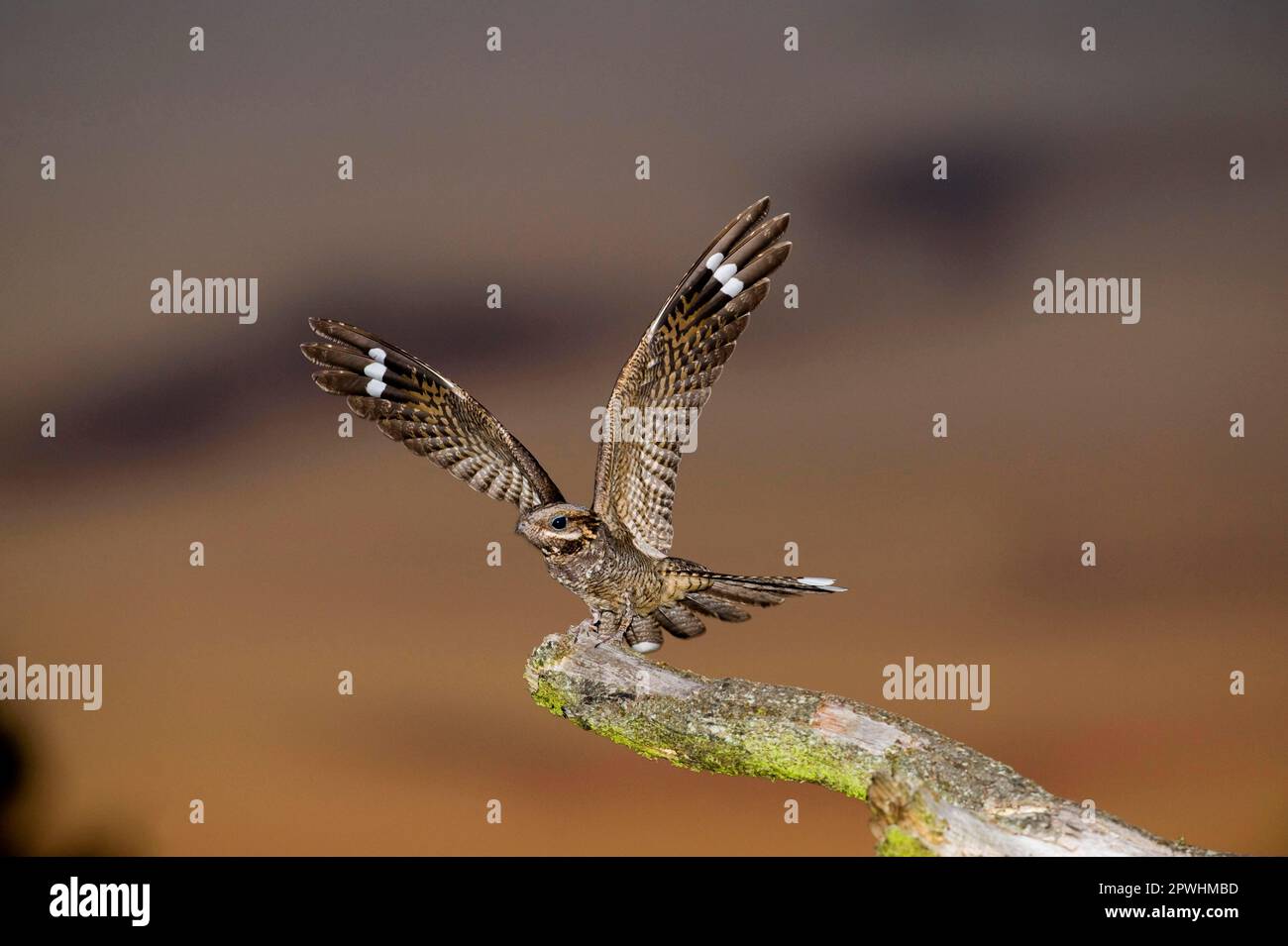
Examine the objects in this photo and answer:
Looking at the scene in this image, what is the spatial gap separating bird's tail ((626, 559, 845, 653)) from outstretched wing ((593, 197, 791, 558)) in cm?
33

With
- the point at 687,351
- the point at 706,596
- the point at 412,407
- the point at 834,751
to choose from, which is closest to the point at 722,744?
the point at 834,751

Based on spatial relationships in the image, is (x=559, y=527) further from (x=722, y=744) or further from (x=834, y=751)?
(x=834, y=751)

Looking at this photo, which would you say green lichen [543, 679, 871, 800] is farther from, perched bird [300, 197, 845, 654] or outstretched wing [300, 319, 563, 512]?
outstretched wing [300, 319, 563, 512]

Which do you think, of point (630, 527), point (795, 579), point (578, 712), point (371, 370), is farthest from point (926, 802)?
point (371, 370)

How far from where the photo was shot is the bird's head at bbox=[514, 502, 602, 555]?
6.75 m

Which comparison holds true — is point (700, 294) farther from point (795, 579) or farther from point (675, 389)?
point (795, 579)

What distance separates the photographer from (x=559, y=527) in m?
6.78

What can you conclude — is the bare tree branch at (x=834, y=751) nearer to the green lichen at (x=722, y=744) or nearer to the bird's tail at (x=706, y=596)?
the green lichen at (x=722, y=744)

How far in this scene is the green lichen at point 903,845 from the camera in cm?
→ 474

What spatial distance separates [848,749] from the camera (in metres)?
5.93

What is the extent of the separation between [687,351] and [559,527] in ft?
5.44

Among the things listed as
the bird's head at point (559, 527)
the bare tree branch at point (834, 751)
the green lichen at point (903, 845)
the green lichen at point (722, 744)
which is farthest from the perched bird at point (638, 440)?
the green lichen at point (903, 845)

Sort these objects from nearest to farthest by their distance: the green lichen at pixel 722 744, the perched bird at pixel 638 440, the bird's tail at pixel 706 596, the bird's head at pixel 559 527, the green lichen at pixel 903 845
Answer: the green lichen at pixel 903 845 → the green lichen at pixel 722 744 → the bird's head at pixel 559 527 → the bird's tail at pixel 706 596 → the perched bird at pixel 638 440

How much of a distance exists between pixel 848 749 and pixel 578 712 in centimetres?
189
